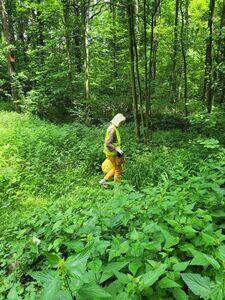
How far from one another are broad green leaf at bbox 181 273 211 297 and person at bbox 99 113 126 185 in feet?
19.0

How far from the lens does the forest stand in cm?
211

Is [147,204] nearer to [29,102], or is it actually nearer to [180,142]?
[180,142]

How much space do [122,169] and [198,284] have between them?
644 centimetres

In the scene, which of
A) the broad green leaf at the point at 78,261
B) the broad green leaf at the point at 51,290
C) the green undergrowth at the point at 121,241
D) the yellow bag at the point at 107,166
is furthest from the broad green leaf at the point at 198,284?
the yellow bag at the point at 107,166

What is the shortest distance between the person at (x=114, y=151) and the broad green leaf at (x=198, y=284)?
5.80 metres

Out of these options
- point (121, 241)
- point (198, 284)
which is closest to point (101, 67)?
point (121, 241)

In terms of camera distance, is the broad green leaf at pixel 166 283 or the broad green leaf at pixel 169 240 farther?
the broad green leaf at pixel 169 240

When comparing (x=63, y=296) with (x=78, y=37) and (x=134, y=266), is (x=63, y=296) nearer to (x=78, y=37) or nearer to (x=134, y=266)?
(x=134, y=266)

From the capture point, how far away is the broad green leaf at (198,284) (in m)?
1.79

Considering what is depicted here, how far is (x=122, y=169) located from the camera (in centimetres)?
828

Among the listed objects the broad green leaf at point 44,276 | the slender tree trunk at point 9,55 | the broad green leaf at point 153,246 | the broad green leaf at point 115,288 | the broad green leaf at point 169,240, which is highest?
the slender tree trunk at point 9,55

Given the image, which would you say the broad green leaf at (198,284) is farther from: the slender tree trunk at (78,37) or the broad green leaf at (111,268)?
the slender tree trunk at (78,37)

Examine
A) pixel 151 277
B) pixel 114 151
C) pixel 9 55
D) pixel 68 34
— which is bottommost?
pixel 114 151

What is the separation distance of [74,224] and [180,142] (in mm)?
7870
